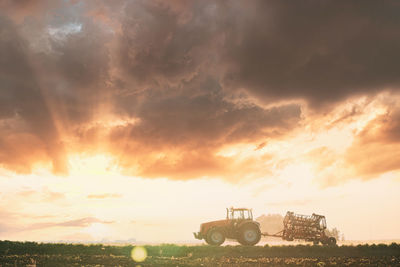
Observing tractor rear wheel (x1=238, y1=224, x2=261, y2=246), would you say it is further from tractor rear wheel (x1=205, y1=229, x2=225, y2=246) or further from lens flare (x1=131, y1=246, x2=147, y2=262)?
lens flare (x1=131, y1=246, x2=147, y2=262)

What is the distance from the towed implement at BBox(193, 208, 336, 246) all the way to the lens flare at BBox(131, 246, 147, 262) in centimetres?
613

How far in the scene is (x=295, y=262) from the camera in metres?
18.4

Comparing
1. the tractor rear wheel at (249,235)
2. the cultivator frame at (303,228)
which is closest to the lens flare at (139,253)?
the tractor rear wheel at (249,235)

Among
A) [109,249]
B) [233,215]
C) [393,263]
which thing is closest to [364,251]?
[393,263]

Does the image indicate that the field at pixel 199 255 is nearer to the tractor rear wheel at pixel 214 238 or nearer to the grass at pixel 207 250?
the grass at pixel 207 250

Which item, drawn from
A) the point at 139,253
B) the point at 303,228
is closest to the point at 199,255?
the point at 139,253

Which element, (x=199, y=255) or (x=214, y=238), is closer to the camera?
(x=199, y=255)

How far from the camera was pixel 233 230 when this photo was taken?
1112 inches

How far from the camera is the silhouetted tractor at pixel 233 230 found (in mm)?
27500

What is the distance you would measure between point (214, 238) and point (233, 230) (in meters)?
1.88

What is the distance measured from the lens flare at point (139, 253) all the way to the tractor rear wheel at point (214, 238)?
19.5 ft

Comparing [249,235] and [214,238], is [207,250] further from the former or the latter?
[249,235]

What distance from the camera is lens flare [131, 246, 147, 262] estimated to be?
67.4 feet

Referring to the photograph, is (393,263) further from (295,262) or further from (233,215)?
(233,215)
